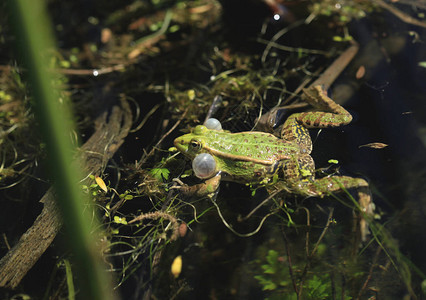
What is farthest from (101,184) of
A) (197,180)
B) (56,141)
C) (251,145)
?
(56,141)

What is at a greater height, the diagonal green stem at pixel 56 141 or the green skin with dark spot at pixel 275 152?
the diagonal green stem at pixel 56 141

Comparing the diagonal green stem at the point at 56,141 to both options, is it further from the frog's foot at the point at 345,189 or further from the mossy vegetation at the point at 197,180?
the frog's foot at the point at 345,189

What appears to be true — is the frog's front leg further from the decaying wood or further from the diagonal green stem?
the diagonal green stem

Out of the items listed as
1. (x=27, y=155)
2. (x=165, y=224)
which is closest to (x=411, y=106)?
(x=165, y=224)

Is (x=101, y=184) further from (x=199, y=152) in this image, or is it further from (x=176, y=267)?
(x=176, y=267)

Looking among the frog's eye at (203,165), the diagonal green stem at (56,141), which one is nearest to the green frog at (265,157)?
the frog's eye at (203,165)

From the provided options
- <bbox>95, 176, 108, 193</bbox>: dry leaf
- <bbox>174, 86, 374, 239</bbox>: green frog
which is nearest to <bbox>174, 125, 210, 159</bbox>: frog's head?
<bbox>174, 86, 374, 239</bbox>: green frog

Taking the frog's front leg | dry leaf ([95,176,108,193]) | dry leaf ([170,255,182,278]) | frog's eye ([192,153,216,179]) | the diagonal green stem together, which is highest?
the diagonal green stem
